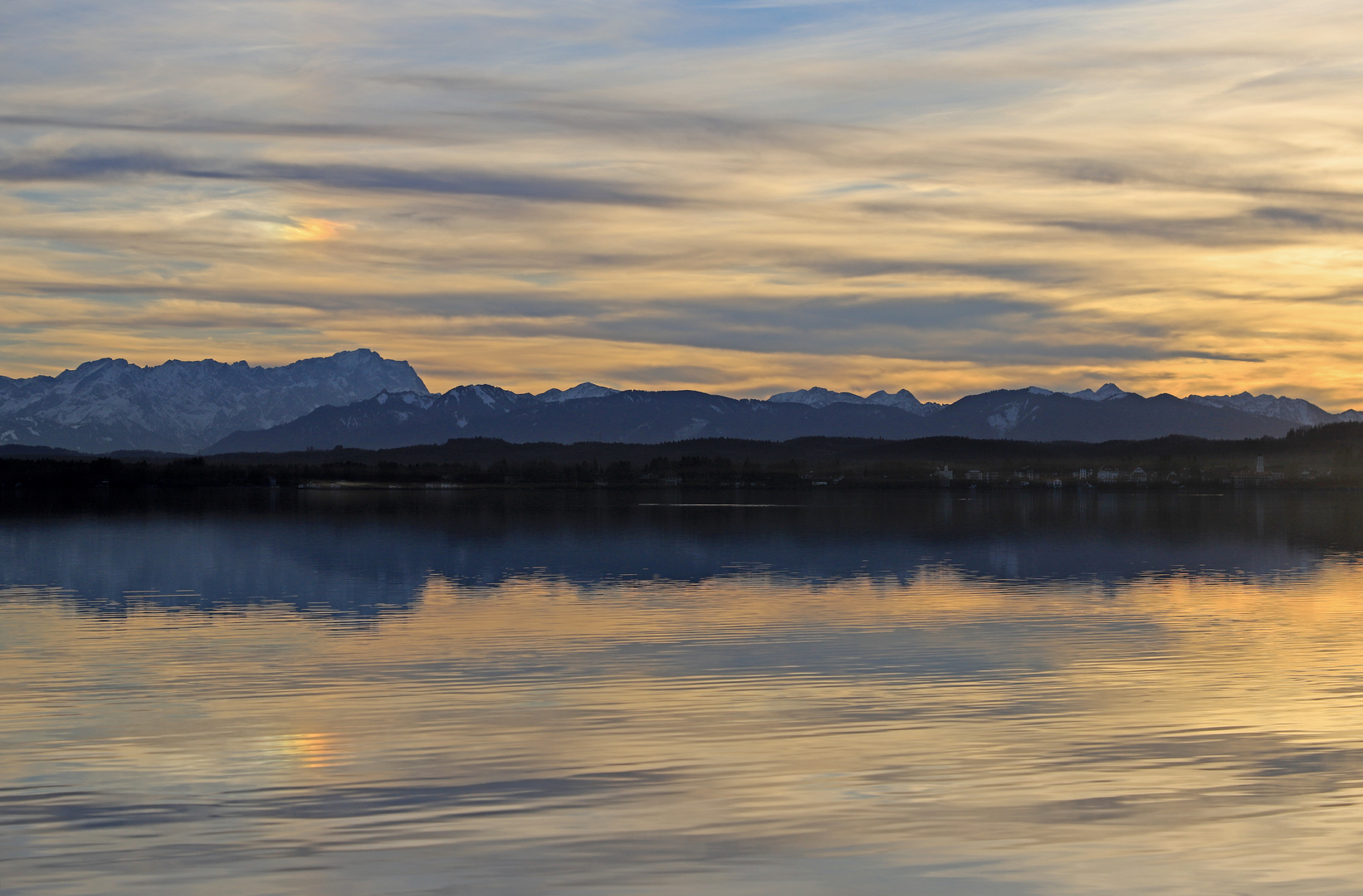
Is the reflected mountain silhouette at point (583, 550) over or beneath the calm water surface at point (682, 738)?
beneath

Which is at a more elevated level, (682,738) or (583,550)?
(682,738)

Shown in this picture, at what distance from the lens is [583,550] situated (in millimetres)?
73688

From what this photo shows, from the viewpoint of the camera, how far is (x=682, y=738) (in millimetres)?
21359

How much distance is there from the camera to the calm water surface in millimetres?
14766

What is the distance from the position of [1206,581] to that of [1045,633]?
20.6 m

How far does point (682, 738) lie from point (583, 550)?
52.6m

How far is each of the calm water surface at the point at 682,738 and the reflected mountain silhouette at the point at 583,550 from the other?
2.05 m

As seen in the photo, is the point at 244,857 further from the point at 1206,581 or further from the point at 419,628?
the point at 1206,581

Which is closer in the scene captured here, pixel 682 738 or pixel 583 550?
pixel 682 738

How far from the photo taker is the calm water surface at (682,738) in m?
14.8

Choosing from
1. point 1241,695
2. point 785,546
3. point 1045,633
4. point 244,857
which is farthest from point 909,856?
point 785,546

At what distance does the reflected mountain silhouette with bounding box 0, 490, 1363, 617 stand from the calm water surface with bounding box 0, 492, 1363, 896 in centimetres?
205

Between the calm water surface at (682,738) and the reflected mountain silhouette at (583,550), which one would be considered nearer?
the calm water surface at (682,738)

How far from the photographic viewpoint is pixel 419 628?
3697 centimetres
